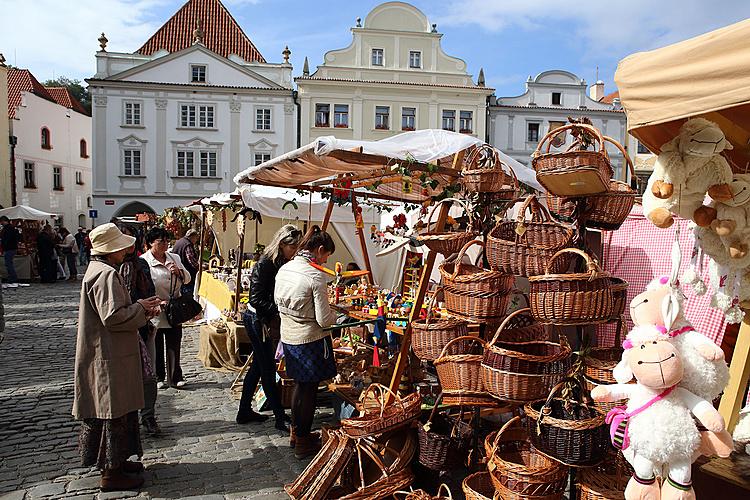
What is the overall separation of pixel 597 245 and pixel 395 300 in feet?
Result: 6.75

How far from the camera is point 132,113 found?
93.2 feet

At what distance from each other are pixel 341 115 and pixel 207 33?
32.5 ft

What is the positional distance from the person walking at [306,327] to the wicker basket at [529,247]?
164cm

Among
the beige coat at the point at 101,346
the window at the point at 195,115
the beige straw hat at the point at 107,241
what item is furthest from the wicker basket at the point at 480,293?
the window at the point at 195,115

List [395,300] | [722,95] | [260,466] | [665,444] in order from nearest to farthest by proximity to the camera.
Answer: [722,95]
[665,444]
[260,466]
[395,300]

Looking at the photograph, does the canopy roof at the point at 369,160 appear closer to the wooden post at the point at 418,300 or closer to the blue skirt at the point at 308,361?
the wooden post at the point at 418,300

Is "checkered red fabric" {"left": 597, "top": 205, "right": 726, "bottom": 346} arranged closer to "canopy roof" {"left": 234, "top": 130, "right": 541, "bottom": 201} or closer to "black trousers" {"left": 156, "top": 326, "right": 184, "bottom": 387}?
"canopy roof" {"left": 234, "top": 130, "right": 541, "bottom": 201}

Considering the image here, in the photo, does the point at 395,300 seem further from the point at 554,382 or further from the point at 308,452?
the point at 554,382

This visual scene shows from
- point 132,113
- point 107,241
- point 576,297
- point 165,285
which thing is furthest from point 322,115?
point 576,297

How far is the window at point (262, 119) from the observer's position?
29.1 metres

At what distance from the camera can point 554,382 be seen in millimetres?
3182

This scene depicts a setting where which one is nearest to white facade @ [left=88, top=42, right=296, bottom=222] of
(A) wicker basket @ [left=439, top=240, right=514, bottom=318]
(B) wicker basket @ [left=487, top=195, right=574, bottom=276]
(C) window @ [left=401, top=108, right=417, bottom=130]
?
(C) window @ [left=401, top=108, right=417, bottom=130]

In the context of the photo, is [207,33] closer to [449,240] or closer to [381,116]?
[381,116]

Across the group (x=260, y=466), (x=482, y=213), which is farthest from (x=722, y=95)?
(x=260, y=466)
